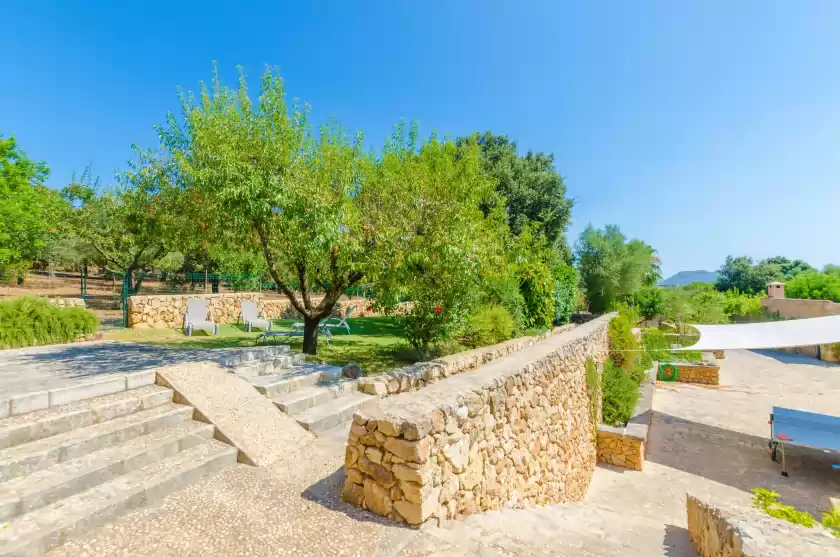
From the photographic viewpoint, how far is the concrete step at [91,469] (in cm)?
266

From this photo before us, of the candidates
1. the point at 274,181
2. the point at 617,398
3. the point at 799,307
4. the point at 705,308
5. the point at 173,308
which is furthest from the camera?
the point at 705,308

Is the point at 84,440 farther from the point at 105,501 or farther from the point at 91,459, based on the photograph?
the point at 105,501

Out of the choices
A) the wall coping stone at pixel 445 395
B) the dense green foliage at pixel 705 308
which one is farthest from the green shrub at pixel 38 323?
the dense green foliage at pixel 705 308

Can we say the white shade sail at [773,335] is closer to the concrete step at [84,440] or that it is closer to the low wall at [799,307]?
the concrete step at [84,440]

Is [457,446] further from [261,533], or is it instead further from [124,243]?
[124,243]

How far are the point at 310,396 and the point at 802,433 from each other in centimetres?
868

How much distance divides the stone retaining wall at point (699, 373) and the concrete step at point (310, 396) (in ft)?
39.5

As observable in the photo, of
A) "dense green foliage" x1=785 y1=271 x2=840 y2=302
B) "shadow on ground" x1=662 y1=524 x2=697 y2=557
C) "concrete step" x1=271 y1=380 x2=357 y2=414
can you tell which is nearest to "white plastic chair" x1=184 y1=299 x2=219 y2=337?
"concrete step" x1=271 y1=380 x2=357 y2=414

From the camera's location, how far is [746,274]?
143 ft

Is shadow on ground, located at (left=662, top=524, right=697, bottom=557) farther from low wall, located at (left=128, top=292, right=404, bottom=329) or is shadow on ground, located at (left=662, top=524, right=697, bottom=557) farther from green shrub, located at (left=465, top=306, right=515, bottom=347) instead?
low wall, located at (left=128, top=292, right=404, bottom=329)

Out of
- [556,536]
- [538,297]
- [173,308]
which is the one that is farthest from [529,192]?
[556,536]

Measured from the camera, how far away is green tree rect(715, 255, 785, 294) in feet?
136

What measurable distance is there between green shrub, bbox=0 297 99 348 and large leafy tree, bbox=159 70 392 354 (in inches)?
179

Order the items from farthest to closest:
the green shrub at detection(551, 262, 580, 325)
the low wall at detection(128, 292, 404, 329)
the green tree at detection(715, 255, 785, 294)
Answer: the green tree at detection(715, 255, 785, 294), the green shrub at detection(551, 262, 580, 325), the low wall at detection(128, 292, 404, 329)
